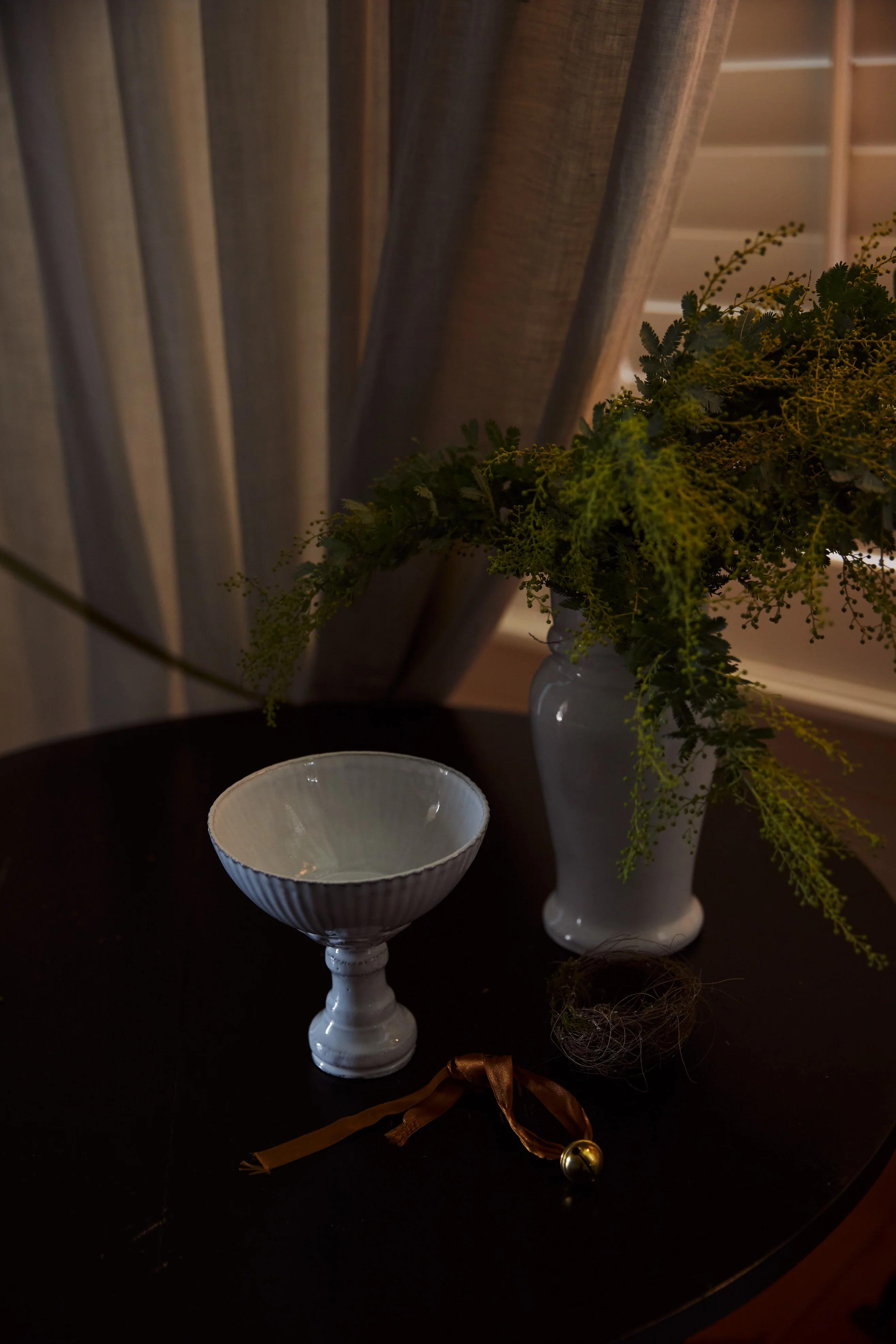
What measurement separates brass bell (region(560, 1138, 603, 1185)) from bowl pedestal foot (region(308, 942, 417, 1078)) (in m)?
Result: 0.14

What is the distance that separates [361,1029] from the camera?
669mm

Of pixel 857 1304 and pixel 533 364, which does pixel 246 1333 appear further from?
pixel 533 364

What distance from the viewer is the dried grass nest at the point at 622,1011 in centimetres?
65

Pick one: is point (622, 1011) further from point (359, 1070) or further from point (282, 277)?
point (282, 277)

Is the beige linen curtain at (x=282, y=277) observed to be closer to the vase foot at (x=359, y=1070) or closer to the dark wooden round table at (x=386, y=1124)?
the dark wooden round table at (x=386, y=1124)

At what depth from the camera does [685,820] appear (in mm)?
753

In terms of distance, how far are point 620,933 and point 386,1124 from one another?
0.76 feet

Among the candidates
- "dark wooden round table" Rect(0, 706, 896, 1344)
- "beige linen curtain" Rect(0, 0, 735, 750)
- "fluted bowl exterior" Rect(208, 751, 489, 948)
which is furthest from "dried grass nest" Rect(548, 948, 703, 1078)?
"beige linen curtain" Rect(0, 0, 735, 750)

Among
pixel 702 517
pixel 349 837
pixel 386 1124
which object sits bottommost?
pixel 386 1124

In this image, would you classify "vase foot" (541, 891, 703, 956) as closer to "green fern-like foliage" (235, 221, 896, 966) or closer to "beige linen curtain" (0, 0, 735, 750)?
"green fern-like foliage" (235, 221, 896, 966)

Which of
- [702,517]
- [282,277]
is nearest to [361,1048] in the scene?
[702,517]

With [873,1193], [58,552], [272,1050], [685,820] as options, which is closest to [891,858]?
[873,1193]

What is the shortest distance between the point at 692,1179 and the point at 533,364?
30.5 inches

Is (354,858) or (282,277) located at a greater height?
(282,277)
